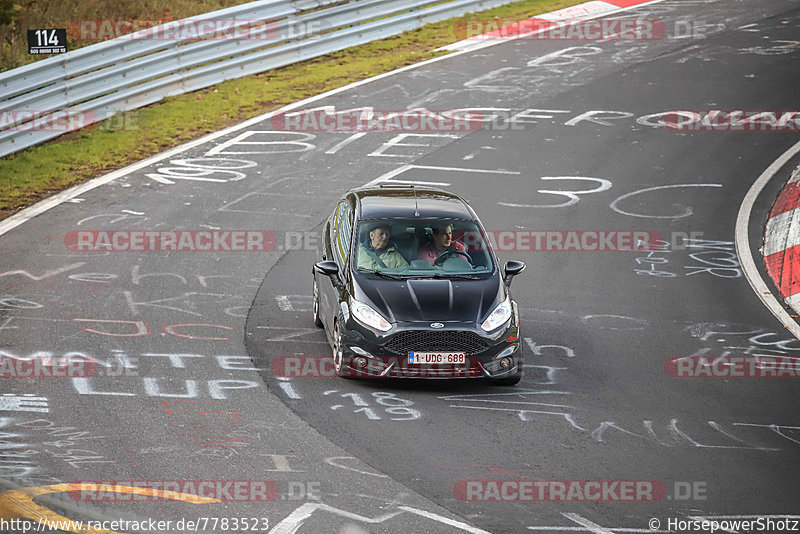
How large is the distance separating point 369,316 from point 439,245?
148 cm

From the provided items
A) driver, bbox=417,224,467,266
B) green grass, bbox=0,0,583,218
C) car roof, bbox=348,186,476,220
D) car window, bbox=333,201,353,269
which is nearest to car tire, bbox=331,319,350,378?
car window, bbox=333,201,353,269

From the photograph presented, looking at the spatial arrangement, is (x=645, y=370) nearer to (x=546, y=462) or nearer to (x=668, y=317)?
(x=668, y=317)

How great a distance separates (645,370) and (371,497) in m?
4.30

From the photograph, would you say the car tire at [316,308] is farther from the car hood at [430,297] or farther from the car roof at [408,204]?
the car hood at [430,297]

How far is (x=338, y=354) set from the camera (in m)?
10.8

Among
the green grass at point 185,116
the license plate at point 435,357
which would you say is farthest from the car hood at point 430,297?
Answer: the green grass at point 185,116

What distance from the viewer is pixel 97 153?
18.5 metres

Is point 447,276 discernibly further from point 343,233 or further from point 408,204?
point 343,233

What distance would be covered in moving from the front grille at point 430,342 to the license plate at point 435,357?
36 millimetres

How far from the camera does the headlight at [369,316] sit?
10594mm

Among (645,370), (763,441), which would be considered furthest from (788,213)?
(763,441)

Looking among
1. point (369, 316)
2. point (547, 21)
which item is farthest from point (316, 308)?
point (547, 21)

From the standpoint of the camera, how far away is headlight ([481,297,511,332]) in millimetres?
10688

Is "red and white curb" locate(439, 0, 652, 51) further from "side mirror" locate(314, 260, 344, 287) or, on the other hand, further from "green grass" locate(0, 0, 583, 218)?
"side mirror" locate(314, 260, 344, 287)
